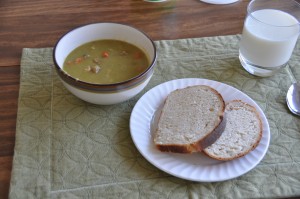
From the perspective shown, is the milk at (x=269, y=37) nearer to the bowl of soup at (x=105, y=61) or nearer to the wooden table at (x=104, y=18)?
the wooden table at (x=104, y=18)

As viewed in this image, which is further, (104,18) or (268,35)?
(104,18)

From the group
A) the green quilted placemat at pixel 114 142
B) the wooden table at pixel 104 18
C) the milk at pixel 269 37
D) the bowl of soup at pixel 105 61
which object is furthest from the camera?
the wooden table at pixel 104 18

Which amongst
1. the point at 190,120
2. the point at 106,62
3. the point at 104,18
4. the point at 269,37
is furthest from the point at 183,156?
the point at 104,18

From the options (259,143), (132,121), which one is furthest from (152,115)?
(259,143)

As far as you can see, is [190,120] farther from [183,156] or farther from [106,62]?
[106,62]

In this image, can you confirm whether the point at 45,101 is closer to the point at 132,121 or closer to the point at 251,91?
the point at 132,121

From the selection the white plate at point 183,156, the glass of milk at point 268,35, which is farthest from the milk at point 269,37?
the white plate at point 183,156
